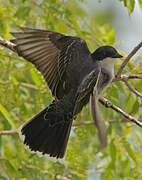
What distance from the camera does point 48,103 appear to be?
4.01m

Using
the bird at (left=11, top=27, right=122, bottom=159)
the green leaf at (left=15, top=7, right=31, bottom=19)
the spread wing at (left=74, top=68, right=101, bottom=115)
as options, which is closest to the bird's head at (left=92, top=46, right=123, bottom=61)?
the bird at (left=11, top=27, right=122, bottom=159)

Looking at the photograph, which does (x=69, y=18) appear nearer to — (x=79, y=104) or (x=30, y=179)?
(x=79, y=104)

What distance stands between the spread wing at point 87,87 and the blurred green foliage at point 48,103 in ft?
1.11

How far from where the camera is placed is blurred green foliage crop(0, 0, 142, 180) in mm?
4156

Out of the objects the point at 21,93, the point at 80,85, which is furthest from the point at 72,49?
the point at 21,93

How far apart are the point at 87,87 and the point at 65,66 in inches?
15.1

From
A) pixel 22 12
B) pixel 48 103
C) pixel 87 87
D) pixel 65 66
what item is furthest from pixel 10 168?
pixel 22 12

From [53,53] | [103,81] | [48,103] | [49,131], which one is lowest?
[49,131]

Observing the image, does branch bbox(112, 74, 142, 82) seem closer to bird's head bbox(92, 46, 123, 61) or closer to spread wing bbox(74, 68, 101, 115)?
spread wing bbox(74, 68, 101, 115)

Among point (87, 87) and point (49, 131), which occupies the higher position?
point (87, 87)

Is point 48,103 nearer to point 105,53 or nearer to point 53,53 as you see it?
point 53,53

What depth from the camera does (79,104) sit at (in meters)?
3.76

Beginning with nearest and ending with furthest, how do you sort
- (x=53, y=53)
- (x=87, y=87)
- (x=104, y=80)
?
(x=87, y=87) → (x=104, y=80) → (x=53, y=53)

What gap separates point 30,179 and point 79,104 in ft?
3.42
